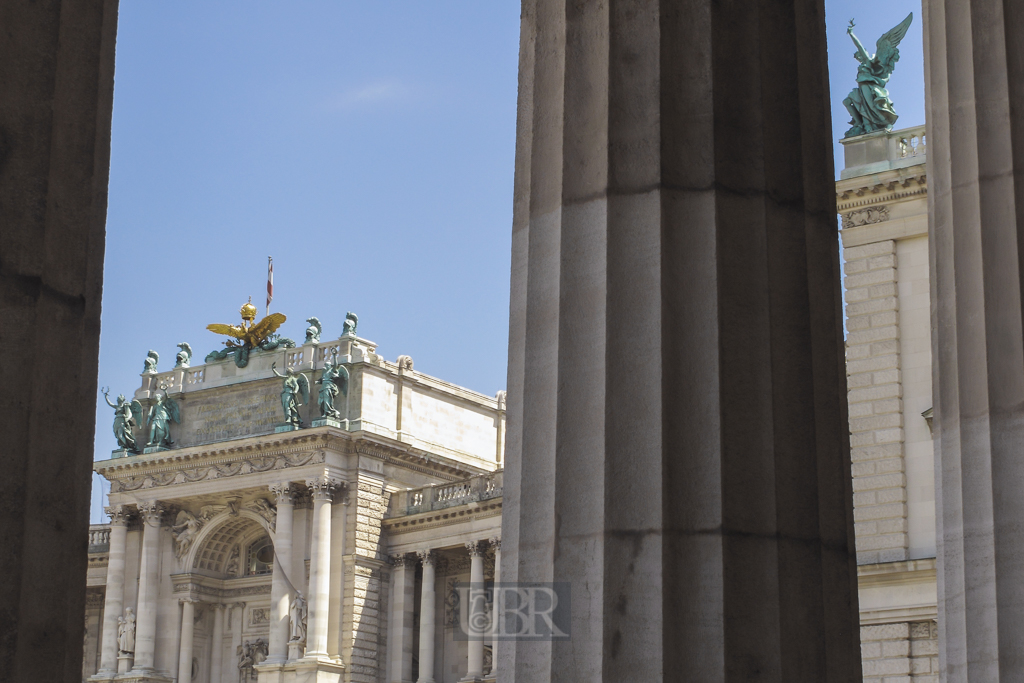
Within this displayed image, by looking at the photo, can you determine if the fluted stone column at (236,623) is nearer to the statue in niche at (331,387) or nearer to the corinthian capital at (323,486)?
the corinthian capital at (323,486)

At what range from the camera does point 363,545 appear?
208ft

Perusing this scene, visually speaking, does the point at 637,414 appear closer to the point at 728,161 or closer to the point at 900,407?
the point at 728,161

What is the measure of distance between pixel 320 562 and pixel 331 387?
6926 millimetres

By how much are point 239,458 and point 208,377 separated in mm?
6287

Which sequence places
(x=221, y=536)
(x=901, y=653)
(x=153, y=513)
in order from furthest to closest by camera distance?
(x=221, y=536), (x=153, y=513), (x=901, y=653)

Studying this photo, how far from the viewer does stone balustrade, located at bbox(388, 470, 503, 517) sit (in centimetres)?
6000

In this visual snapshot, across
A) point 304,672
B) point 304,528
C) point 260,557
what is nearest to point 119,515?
point 260,557

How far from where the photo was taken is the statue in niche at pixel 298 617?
2451 inches

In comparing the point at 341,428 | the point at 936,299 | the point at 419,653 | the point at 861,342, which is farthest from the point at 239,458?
the point at 936,299

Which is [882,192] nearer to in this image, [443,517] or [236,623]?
[443,517]

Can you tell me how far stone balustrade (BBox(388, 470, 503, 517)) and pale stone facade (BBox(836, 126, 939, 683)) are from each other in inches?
1105

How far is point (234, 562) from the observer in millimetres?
69750

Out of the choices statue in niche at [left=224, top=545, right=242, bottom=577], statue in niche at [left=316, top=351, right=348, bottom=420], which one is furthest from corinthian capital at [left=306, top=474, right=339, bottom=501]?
statue in niche at [left=224, top=545, right=242, bottom=577]

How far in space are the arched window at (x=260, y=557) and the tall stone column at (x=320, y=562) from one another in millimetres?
7283
